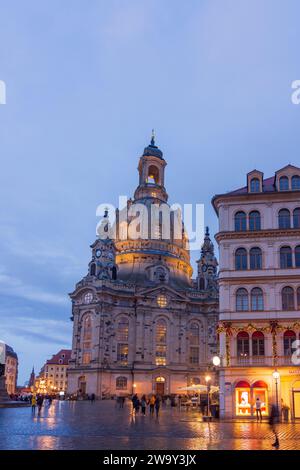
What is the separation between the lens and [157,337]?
336 feet

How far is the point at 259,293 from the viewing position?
136 ft

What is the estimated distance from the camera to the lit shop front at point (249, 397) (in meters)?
39.9

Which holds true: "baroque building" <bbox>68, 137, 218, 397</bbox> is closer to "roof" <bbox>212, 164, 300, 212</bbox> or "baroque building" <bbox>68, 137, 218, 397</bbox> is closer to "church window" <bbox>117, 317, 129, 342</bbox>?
"church window" <bbox>117, 317, 129, 342</bbox>

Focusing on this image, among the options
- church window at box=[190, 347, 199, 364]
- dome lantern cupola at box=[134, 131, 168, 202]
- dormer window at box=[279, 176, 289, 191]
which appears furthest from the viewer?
dome lantern cupola at box=[134, 131, 168, 202]

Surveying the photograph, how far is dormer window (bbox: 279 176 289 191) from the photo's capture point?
43750 millimetres

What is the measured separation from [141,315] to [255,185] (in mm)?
61444

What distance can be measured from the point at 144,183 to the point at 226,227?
3449 inches

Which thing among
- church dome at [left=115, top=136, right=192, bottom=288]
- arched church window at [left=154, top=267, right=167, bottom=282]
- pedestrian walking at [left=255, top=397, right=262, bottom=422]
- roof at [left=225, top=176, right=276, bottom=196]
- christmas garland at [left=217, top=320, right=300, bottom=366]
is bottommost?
pedestrian walking at [left=255, top=397, right=262, bottom=422]

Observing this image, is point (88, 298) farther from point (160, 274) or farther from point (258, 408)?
point (258, 408)

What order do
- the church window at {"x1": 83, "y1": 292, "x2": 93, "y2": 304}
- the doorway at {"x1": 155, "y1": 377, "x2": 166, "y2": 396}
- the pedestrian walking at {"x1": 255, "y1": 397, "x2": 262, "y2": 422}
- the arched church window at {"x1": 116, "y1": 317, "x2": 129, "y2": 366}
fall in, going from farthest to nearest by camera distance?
1. the church window at {"x1": 83, "y1": 292, "x2": 93, "y2": 304}
2. the doorway at {"x1": 155, "y1": 377, "x2": 166, "y2": 396}
3. the arched church window at {"x1": 116, "y1": 317, "x2": 129, "y2": 366}
4. the pedestrian walking at {"x1": 255, "y1": 397, "x2": 262, "y2": 422}

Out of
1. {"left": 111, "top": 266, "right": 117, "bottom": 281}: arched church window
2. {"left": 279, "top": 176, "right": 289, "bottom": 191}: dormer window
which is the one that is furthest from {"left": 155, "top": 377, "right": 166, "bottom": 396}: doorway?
{"left": 279, "top": 176, "right": 289, "bottom": 191}: dormer window

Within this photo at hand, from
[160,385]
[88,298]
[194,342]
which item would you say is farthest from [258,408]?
[194,342]

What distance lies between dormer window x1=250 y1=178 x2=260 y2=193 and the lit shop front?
15.4m
